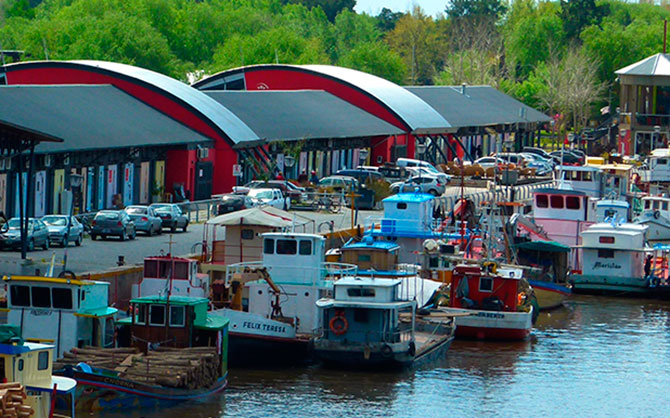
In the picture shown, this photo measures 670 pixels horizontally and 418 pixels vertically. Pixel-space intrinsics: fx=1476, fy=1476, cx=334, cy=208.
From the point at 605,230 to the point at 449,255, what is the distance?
8690 millimetres

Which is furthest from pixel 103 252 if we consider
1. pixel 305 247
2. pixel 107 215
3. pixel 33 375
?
pixel 33 375

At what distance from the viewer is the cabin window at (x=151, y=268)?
4522 centimetres

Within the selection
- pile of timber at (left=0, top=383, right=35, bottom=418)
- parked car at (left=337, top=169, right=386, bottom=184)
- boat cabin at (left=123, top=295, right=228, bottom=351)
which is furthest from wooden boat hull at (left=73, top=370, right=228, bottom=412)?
parked car at (left=337, top=169, right=386, bottom=184)

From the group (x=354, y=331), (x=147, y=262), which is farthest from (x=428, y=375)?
(x=147, y=262)

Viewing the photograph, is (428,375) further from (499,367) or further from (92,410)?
(92,410)

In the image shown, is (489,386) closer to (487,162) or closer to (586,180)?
(586,180)

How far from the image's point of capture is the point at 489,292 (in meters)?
49.9

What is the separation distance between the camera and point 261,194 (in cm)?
6875

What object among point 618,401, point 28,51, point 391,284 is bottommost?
point 618,401

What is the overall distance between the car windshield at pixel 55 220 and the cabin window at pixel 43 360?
23.5 meters

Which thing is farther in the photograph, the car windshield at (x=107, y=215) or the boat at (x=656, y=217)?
the boat at (x=656, y=217)

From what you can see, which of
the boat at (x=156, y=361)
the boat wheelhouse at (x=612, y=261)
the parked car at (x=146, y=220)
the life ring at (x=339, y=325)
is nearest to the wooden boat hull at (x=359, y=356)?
the life ring at (x=339, y=325)

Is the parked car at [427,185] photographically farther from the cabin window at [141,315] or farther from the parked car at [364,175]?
the cabin window at [141,315]

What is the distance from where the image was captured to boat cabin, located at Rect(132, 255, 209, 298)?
45.1 metres
